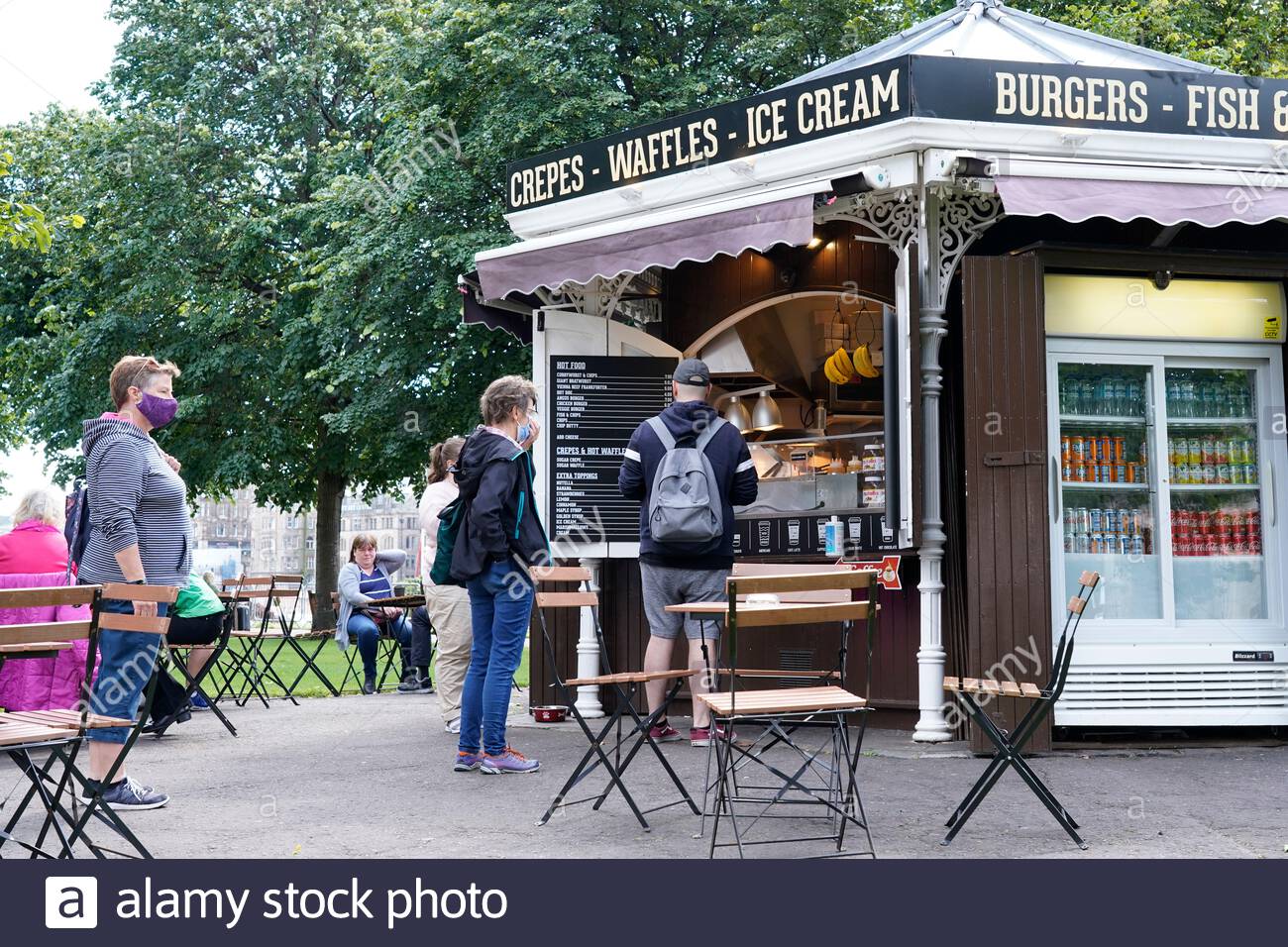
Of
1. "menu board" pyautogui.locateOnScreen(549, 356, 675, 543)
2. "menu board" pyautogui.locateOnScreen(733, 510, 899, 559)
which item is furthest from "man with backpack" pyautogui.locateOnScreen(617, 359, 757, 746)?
"menu board" pyautogui.locateOnScreen(549, 356, 675, 543)

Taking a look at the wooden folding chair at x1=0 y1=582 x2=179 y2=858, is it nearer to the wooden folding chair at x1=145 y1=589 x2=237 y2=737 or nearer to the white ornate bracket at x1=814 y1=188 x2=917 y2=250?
the wooden folding chair at x1=145 y1=589 x2=237 y2=737

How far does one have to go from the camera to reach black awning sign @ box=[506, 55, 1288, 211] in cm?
726

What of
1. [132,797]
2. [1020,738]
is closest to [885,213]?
[1020,738]

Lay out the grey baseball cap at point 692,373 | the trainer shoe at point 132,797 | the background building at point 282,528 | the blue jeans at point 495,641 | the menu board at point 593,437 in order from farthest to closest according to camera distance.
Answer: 1. the background building at point 282,528
2. the menu board at point 593,437
3. the grey baseball cap at point 692,373
4. the blue jeans at point 495,641
5. the trainer shoe at point 132,797

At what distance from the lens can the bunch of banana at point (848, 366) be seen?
9.70m

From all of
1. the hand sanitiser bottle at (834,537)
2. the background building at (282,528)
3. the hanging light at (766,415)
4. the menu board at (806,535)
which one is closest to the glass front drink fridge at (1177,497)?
the menu board at (806,535)

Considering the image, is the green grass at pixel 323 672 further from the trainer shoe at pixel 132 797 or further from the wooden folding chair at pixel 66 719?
the wooden folding chair at pixel 66 719

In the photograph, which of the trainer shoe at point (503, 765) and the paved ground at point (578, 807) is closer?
the paved ground at point (578, 807)

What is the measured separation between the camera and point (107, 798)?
5.89m

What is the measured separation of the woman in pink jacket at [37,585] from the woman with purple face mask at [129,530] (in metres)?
1.90

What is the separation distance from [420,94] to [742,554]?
12696 mm

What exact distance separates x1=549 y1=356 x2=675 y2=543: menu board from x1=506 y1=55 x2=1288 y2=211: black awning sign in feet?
5.32

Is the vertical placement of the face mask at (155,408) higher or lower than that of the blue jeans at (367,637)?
higher

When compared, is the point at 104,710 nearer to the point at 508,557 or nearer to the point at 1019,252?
the point at 508,557
